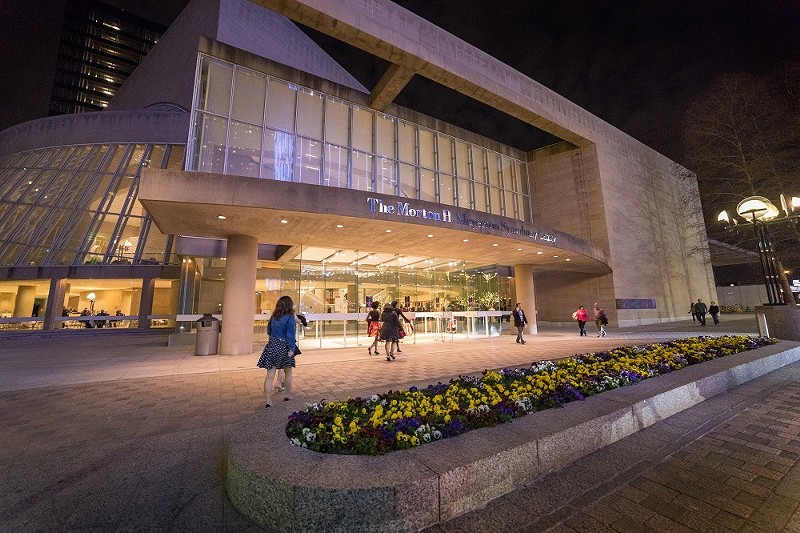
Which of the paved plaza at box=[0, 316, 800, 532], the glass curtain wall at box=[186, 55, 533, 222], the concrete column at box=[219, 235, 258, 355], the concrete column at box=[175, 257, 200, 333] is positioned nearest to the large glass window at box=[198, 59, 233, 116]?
the glass curtain wall at box=[186, 55, 533, 222]

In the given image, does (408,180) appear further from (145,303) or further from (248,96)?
(145,303)

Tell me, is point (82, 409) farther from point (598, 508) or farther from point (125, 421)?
point (598, 508)

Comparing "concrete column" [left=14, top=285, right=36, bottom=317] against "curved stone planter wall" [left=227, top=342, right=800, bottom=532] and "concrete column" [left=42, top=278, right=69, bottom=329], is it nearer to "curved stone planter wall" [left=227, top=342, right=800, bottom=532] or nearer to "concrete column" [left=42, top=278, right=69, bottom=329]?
"concrete column" [left=42, top=278, right=69, bottom=329]

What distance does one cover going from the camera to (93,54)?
7056cm

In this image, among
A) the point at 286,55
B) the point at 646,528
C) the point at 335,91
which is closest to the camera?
the point at 646,528

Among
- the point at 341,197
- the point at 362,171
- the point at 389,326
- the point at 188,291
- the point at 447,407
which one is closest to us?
the point at 447,407

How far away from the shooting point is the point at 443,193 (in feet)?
73.3

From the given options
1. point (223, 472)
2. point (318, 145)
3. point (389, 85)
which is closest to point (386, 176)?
point (318, 145)

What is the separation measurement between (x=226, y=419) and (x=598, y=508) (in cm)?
494

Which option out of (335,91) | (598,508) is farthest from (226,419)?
(335,91)

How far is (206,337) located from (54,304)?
20821 millimetres

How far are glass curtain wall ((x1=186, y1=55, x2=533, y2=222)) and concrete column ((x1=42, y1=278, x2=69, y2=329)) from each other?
752 inches

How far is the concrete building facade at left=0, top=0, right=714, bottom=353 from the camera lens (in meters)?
12.3

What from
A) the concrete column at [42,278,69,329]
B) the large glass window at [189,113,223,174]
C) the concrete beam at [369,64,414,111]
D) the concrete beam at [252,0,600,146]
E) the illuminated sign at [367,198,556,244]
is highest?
the concrete beam at [252,0,600,146]
